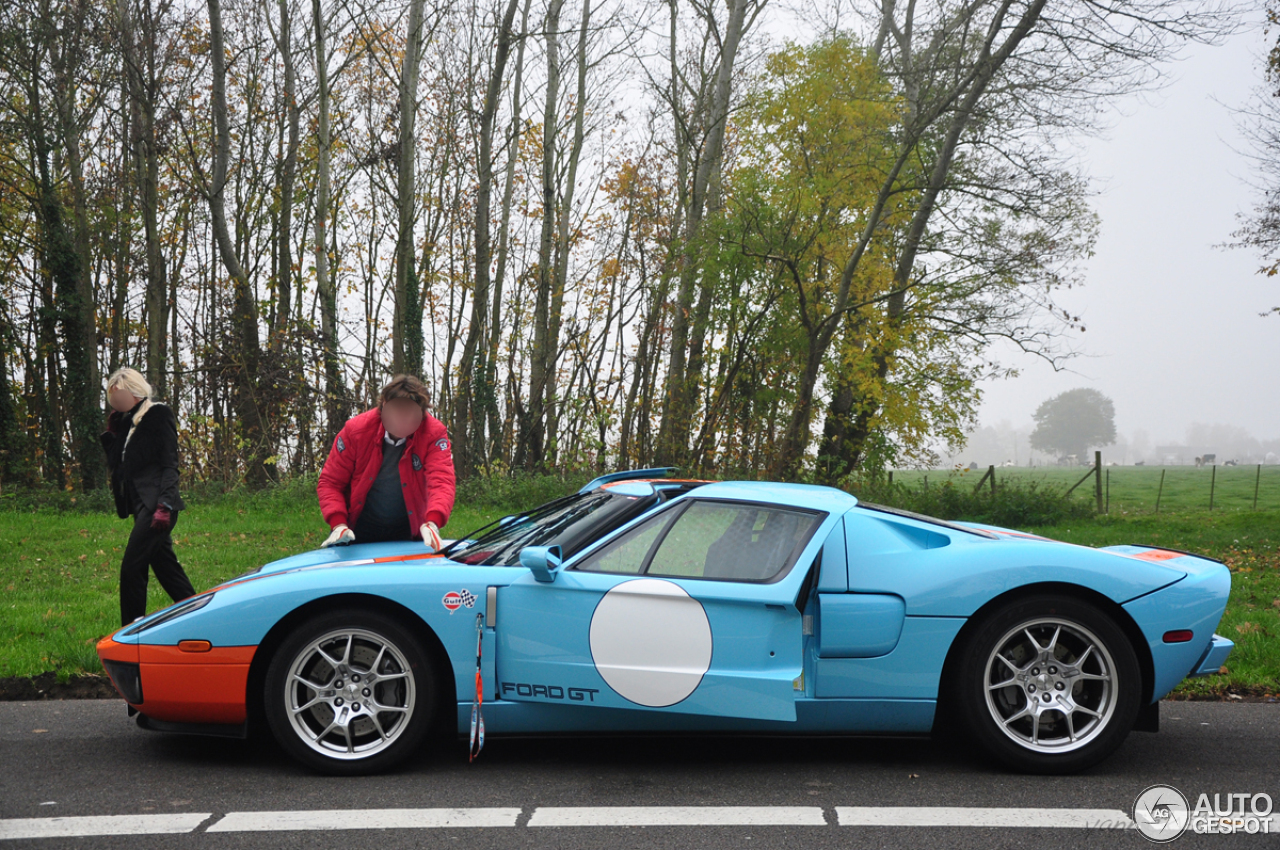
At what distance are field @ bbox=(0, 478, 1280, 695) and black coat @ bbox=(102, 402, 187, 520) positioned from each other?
103cm

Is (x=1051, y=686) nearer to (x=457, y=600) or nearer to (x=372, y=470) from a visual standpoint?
(x=457, y=600)

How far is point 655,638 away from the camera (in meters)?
3.71

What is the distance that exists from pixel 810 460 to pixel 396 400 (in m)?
13.7

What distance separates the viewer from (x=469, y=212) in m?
25.5

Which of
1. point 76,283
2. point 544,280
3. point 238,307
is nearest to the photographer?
point 76,283

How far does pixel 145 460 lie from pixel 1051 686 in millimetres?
4902

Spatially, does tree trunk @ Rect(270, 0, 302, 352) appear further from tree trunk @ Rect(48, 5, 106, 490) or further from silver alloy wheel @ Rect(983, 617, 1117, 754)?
silver alloy wheel @ Rect(983, 617, 1117, 754)

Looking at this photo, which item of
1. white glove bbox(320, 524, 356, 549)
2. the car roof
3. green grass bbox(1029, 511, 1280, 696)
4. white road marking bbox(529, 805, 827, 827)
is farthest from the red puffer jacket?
green grass bbox(1029, 511, 1280, 696)

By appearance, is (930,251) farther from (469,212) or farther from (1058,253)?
(469,212)

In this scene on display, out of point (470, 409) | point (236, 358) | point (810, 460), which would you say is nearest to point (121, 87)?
point (236, 358)

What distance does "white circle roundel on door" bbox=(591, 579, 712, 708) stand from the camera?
3.69 m

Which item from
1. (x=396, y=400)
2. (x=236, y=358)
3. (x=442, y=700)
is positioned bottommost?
(x=442, y=700)

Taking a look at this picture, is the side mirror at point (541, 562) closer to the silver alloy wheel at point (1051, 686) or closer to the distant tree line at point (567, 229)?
the silver alloy wheel at point (1051, 686)

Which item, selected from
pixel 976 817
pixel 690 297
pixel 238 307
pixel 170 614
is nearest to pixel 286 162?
pixel 238 307
